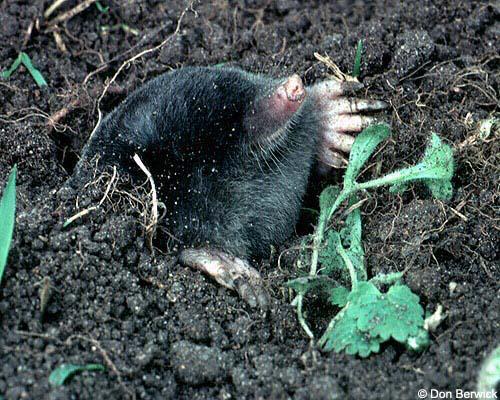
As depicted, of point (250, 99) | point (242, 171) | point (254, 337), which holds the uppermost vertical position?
point (250, 99)

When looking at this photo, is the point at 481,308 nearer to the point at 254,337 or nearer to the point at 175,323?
the point at 254,337

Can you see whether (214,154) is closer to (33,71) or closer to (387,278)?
(387,278)

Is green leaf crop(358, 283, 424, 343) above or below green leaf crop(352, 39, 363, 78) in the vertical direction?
below

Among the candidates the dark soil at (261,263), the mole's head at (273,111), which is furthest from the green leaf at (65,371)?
the mole's head at (273,111)

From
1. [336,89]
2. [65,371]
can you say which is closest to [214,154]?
[336,89]

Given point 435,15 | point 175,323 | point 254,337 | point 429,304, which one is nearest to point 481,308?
point 429,304

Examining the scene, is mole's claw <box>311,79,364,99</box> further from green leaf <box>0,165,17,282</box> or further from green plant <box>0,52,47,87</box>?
green leaf <box>0,165,17,282</box>

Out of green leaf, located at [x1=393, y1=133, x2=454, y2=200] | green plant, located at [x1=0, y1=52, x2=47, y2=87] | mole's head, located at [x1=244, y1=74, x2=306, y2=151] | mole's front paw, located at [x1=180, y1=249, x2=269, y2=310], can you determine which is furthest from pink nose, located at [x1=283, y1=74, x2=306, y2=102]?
green plant, located at [x1=0, y1=52, x2=47, y2=87]
